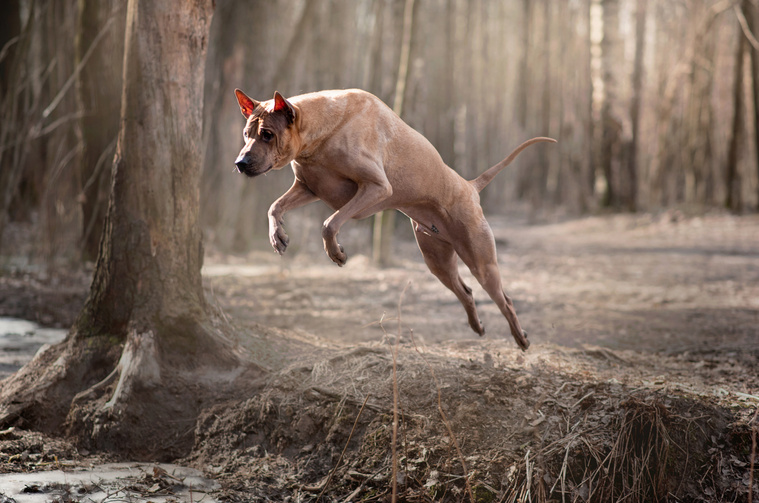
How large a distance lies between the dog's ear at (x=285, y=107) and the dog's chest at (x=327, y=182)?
0.42 metres

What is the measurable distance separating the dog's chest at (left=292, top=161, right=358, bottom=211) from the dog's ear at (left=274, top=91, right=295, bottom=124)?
0.42m

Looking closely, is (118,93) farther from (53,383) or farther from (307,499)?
(307,499)

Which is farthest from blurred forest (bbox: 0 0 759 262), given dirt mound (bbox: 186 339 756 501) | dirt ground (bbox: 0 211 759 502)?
dirt mound (bbox: 186 339 756 501)

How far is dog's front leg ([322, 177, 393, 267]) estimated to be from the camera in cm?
338

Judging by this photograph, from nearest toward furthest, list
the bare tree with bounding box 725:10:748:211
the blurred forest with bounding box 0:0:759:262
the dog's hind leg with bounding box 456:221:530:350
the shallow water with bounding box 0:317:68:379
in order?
the dog's hind leg with bounding box 456:221:530:350 < the shallow water with bounding box 0:317:68:379 < the blurred forest with bounding box 0:0:759:262 < the bare tree with bounding box 725:10:748:211

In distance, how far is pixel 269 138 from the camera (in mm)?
3168

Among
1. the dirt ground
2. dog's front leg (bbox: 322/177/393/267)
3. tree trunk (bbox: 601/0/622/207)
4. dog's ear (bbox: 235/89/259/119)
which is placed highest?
tree trunk (bbox: 601/0/622/207)

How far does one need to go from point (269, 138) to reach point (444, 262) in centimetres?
181

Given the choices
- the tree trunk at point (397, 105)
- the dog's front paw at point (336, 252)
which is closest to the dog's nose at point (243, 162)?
the dog's front paw at point (336, 252)

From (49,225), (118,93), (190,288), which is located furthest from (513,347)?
(118,93)

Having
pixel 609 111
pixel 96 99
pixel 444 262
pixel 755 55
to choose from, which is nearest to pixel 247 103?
pixel 444 262

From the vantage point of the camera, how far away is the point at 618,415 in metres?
3.64

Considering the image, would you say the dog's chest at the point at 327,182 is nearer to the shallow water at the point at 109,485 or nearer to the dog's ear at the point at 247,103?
the dog's ear at the point at 247,103

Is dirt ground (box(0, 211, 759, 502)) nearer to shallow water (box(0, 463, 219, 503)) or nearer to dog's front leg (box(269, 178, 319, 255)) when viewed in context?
shallow water (box(0, 463, 219, 503))
